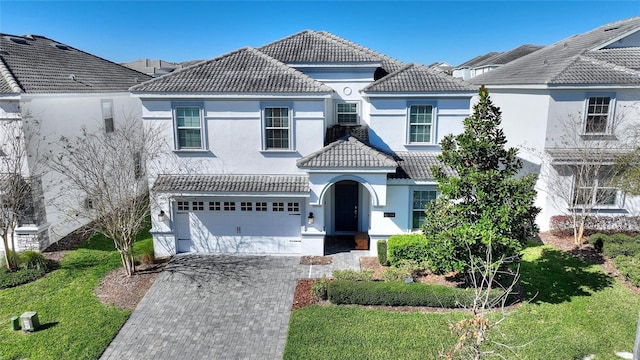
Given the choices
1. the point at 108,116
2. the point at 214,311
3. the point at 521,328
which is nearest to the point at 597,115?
the point at 521,328

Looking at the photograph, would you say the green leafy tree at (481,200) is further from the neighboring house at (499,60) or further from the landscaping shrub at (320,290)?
the neighboring house at (499,60)

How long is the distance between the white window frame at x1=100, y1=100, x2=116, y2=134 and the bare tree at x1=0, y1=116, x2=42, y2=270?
185 inches

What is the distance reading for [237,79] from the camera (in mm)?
16922

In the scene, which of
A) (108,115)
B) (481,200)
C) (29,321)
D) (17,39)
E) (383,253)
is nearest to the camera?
(29,321)

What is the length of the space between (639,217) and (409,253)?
11265 millimetres

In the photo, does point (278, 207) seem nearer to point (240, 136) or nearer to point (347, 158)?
point (240, 136)

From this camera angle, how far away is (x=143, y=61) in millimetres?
46062

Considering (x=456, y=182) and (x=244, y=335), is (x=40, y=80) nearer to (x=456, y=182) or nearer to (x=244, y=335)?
(x=244, y=335)

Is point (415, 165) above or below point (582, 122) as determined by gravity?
below

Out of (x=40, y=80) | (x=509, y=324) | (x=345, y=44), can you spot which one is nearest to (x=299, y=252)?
(x=509, y=324)

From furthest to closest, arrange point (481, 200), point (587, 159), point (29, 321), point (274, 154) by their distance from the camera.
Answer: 1. point (587, 159)
2. point (274, 154)
3. point (481, 200)
4. point (29, 321)

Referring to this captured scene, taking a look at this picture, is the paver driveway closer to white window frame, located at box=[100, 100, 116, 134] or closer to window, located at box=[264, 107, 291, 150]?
window, located at box=[264, 107, 291, 150]

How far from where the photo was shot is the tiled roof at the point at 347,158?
627 inches

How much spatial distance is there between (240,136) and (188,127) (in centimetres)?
212
